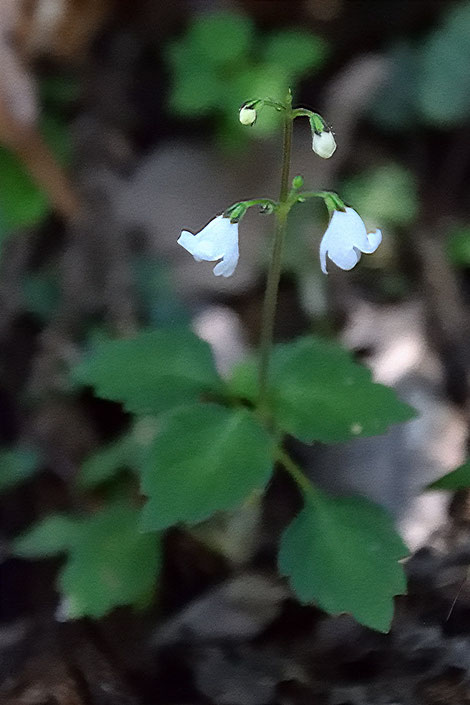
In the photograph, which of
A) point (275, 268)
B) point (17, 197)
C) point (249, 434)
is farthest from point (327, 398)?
point (17, 197)

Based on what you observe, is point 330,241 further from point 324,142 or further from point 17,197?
point 17,197

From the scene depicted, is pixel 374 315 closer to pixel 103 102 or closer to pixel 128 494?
pixel 128 494

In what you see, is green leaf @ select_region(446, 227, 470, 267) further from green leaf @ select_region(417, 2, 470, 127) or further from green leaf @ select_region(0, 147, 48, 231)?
green leaf @ select_region(0, 147, 48, 231)

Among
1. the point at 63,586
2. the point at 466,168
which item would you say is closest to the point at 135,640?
the point at 63,586

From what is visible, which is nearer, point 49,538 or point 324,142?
point 324,142

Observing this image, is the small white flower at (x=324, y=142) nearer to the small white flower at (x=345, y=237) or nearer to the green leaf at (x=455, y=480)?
the small white flower at (x=345, y=237)

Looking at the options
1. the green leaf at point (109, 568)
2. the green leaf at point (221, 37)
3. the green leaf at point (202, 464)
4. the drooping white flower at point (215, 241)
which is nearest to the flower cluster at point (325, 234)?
the drooping white flower at point (215, 241)
